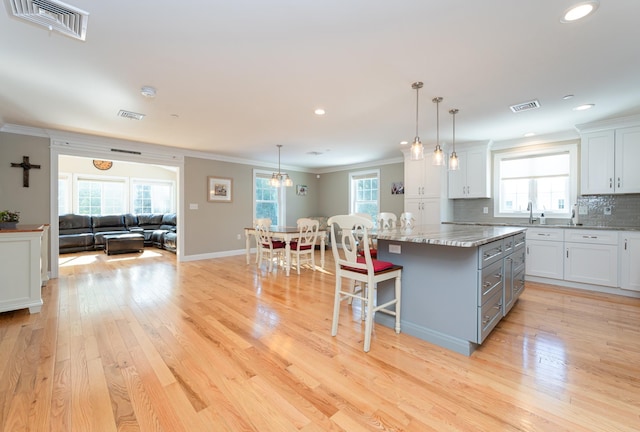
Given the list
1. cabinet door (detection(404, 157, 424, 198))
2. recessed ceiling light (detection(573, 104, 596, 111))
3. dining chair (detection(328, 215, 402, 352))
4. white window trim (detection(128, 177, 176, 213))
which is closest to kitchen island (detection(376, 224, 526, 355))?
dining chair (detection(328, 215, 402, 352))

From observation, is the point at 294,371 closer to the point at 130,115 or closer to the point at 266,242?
the point at 266,242

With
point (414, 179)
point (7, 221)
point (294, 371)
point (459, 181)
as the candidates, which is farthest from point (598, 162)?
point (7, 221)

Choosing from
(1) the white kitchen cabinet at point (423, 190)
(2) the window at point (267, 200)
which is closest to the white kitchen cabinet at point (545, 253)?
(1) the white kitchen cabinet at point (423, 190)

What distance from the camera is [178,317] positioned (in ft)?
9.20

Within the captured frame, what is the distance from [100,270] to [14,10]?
4.37m

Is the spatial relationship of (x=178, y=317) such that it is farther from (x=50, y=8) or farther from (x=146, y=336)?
(x=50, y=8)

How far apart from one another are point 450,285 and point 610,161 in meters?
3.58

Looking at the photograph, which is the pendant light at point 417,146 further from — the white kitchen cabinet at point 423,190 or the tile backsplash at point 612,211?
the tile backsplash at point 612,211

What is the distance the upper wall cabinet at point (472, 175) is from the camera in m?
4.93

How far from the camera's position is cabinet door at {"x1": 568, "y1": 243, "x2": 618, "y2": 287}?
368 centimetres

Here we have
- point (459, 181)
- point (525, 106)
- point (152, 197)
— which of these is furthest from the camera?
point (152, 197)

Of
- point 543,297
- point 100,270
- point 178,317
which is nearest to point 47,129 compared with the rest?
point 100,270

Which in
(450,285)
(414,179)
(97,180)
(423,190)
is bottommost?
(450,285)

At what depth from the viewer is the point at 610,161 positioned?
385cm
